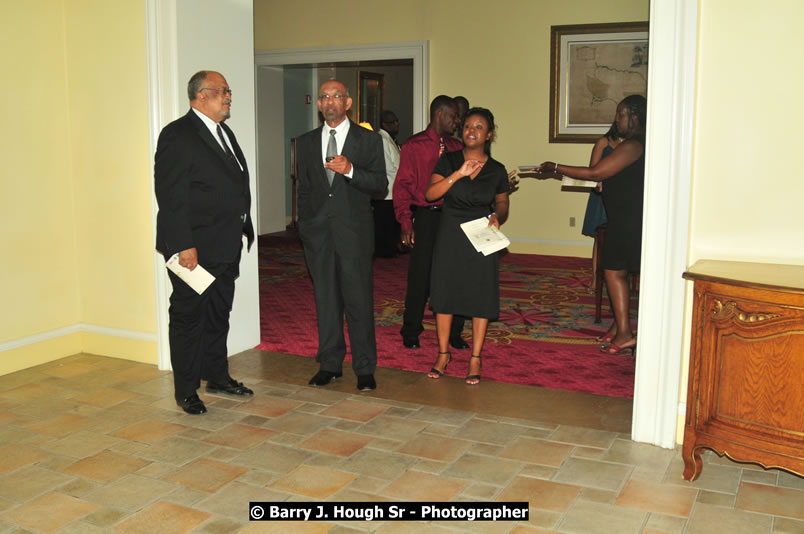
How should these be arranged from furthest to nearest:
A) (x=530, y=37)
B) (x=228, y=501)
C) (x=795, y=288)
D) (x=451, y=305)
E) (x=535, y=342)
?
(x=530, y=37)
(x=535, y=342)
(x=451, y=305)
(x=228, y=501)
(x=795, y=288)

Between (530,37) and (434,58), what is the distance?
50.3 inches

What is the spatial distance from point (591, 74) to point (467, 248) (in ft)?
18.5

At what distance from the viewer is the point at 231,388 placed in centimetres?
461

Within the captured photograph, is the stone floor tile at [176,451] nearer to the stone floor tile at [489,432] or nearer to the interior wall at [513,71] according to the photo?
the stone floor tile at [489,432]

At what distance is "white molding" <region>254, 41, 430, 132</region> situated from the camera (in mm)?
10078

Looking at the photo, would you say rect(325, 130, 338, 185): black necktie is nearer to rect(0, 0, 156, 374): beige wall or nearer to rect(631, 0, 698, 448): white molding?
rect(0, 0, 156, 374): beige wall

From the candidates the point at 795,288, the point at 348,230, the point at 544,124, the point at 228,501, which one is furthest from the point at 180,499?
the point at 544,124

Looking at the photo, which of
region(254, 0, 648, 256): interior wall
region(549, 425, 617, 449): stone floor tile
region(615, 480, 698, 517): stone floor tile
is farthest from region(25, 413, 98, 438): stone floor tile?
region(254, 0, 648, 256): interior wall

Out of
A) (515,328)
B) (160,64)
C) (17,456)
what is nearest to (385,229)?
(515,328)

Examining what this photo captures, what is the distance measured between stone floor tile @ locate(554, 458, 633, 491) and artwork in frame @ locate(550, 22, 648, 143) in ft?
21.2

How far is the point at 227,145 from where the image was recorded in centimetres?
440

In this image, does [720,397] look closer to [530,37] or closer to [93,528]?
[93,528]

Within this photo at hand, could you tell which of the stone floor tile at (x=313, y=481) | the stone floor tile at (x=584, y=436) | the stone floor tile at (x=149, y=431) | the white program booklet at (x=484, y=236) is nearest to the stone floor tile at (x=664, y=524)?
the stone floor tile at (x=584, y=436)

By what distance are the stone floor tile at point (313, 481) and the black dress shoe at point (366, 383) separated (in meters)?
1.13
